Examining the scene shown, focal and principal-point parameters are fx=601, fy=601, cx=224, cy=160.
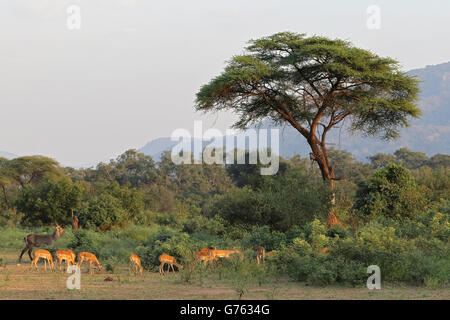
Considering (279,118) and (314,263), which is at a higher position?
(279,118)

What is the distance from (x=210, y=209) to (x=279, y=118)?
5.46m

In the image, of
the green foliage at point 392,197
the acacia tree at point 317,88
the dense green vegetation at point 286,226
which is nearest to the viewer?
the dense green vegetation at point 286,226

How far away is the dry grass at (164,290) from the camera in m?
10.2

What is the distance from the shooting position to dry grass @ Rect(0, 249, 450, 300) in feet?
33.5

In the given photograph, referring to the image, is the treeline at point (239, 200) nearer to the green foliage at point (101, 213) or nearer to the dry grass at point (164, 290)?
the green foliage at point (101, 213)

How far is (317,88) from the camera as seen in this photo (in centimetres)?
2414

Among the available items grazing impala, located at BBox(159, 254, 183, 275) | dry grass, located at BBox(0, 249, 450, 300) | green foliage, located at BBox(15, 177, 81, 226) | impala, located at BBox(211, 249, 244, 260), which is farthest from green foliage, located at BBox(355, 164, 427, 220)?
green foliage, located at BBox(15, 177, 81, 226)

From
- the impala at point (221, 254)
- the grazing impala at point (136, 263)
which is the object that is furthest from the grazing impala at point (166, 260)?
the impala at point (221, 254)

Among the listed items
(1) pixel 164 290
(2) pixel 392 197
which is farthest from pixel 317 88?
(1) pixel 164 290

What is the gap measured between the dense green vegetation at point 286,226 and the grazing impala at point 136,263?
37cm

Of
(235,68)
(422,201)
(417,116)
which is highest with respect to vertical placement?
(235,68)

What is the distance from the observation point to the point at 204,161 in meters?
62.0
